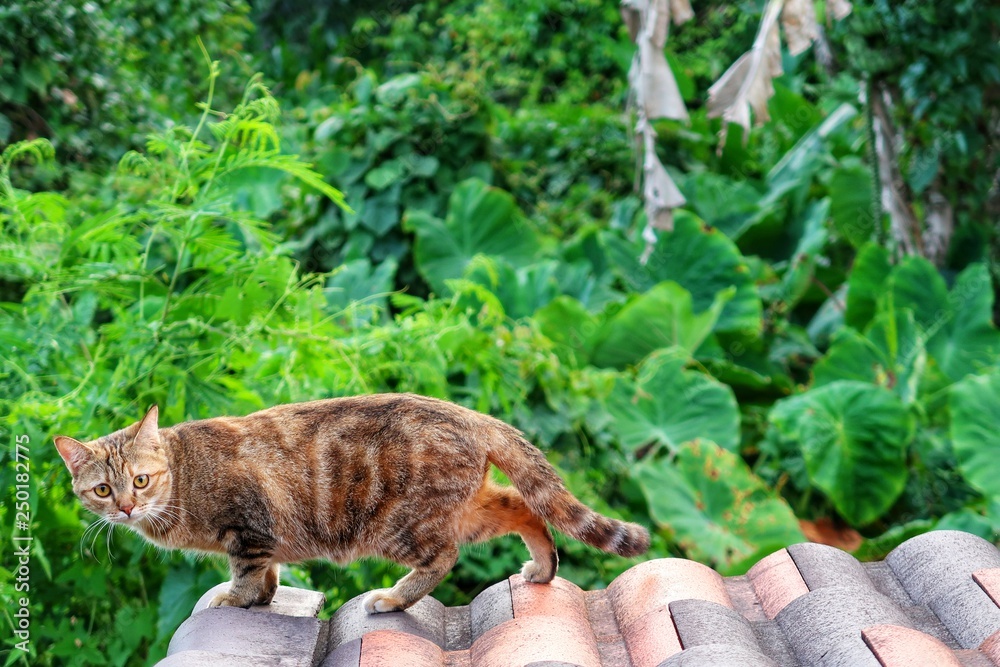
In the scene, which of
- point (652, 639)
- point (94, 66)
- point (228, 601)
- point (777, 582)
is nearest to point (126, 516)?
point (228, 601)

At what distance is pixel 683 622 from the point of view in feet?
5.71

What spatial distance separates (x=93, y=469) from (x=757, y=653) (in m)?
1.27

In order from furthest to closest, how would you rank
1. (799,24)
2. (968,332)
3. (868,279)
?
1. (868,279)
2. (968,332)
3. (799,24)

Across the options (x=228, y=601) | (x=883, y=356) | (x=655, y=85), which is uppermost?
(x=655, y=85)

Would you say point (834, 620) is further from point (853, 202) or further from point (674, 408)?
point (853, 202)

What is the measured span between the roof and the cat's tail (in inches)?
3.8

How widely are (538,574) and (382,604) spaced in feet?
1.10

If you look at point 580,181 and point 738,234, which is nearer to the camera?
point 738,234

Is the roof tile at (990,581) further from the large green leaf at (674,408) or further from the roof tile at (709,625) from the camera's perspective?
the large green leaf at (674,408)

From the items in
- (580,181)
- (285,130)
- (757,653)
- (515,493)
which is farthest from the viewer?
(580,181)

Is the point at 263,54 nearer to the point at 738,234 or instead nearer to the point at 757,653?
the point at 738,234

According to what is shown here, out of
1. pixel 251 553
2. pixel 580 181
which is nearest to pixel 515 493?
pixel 251 553

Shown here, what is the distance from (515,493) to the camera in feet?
6.84

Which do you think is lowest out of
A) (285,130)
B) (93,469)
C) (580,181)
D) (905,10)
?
(580,181)
